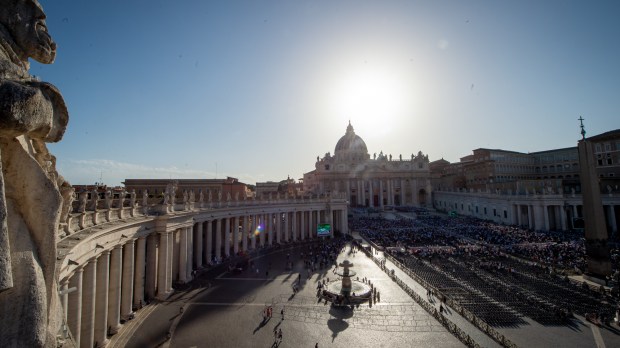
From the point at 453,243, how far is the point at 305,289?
24.9 m

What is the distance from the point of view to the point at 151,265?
2356 centimetres

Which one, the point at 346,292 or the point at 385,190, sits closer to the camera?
the point at 346,292

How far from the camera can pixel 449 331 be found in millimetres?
18828

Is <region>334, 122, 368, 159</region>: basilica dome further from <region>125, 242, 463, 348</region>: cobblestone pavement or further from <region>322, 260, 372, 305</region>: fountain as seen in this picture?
<region>322, 260, 372, 305</region>: fountain

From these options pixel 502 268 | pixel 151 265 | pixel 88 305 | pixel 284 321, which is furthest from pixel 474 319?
pixel 151 265

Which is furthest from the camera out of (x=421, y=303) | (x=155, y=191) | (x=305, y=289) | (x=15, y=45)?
(x=155, y=191)

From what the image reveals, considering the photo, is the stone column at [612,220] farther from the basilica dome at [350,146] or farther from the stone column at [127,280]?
the basilica dome at [350,146]

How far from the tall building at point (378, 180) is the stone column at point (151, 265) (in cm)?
7571

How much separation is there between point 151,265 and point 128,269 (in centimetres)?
432

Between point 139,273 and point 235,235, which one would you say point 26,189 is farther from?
point 235,235

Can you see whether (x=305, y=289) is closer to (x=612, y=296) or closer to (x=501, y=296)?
(x=501, y=296)

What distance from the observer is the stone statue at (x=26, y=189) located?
3.15 m

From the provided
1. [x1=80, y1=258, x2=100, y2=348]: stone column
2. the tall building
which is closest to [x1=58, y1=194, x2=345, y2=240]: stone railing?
[x1=80, y1=258, x2=100, y2=348]: stone column

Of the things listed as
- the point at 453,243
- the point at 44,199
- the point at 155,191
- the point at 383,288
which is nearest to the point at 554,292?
the point at 383,288
